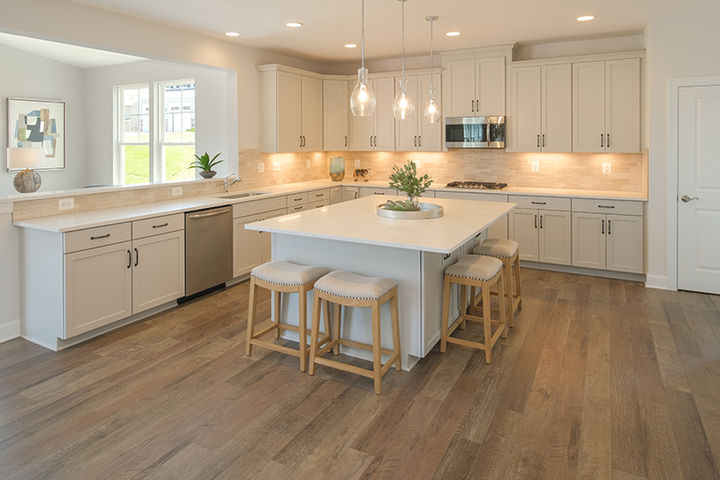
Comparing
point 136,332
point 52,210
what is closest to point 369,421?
point 136,332

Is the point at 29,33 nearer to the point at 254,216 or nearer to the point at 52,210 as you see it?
the point at 52,210

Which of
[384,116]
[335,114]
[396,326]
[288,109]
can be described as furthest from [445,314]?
[335,114]

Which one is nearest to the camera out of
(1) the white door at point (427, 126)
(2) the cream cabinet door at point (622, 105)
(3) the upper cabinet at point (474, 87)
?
(2) the cream cabinet door at point (622, 105)

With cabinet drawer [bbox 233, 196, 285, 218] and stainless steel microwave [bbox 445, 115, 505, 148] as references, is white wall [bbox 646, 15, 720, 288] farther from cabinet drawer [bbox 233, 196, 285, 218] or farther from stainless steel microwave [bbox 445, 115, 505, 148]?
cabinet drawer [bbox 233, 196, 285, 218]

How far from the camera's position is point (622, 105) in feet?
17.3

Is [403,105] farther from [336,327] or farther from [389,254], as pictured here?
[336,327]


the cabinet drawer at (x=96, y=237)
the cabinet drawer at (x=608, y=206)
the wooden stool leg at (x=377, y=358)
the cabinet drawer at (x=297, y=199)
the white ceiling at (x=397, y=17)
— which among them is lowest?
the wooden stool leg at (x=377, y=358)

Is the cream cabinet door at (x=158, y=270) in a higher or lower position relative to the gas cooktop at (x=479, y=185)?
lower

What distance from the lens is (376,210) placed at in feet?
13.2

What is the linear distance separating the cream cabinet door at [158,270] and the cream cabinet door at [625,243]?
428 centimetres

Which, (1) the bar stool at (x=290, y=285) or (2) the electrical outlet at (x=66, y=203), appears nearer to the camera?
(1) the bar stool at (x=290, y=285)

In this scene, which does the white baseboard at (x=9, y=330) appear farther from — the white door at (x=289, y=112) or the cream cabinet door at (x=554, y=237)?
the cream cabinet door at (x=554, y=237)

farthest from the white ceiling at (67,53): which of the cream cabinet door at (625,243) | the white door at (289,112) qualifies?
the cream cabinet door at (625,243)

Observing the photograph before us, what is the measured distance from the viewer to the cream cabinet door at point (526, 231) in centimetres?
559
